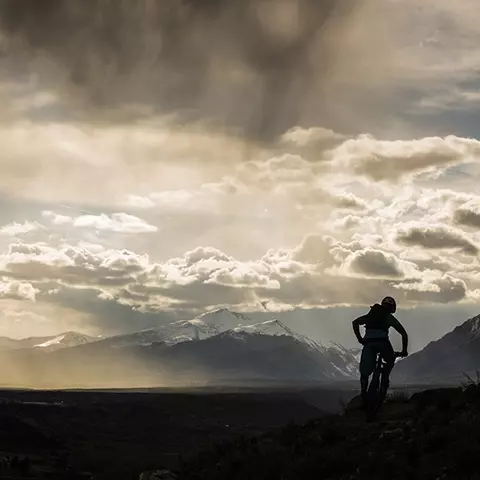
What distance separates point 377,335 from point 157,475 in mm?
5528

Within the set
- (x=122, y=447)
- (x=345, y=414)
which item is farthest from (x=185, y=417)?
(x=345, y=414)

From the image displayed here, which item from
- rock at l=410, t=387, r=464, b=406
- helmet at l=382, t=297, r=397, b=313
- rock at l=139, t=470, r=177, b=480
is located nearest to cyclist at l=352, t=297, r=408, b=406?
helmet at l=382, t=297, r=397, b=313

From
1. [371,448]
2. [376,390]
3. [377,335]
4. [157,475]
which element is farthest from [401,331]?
[157,475]

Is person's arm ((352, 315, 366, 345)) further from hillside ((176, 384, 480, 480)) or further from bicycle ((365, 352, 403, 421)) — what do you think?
hillside ((176, 384, 480, 480))

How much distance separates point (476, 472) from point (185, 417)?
635ft

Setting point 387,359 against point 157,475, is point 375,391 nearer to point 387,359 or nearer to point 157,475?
point 387,359

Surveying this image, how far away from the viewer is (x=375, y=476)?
1212 centimetres

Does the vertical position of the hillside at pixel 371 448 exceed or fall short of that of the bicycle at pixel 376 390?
it falls short

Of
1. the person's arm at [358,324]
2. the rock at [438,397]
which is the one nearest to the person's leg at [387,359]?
the person's arm at [358,324]

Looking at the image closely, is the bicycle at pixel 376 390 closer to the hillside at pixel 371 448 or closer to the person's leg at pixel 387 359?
the person's leg at pixel 387 359

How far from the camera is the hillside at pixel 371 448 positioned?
39.9 feet

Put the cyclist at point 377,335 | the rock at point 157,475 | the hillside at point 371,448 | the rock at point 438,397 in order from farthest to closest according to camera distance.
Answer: the cyclist at point 377,335 → the rock at point 438,397 → the rock at point 157,475 → the hillside at point 371,448

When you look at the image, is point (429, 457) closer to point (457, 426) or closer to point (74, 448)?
point (457, 426)

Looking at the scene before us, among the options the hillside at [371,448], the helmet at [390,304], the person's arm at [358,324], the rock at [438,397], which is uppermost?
the helmet at [390,304]
